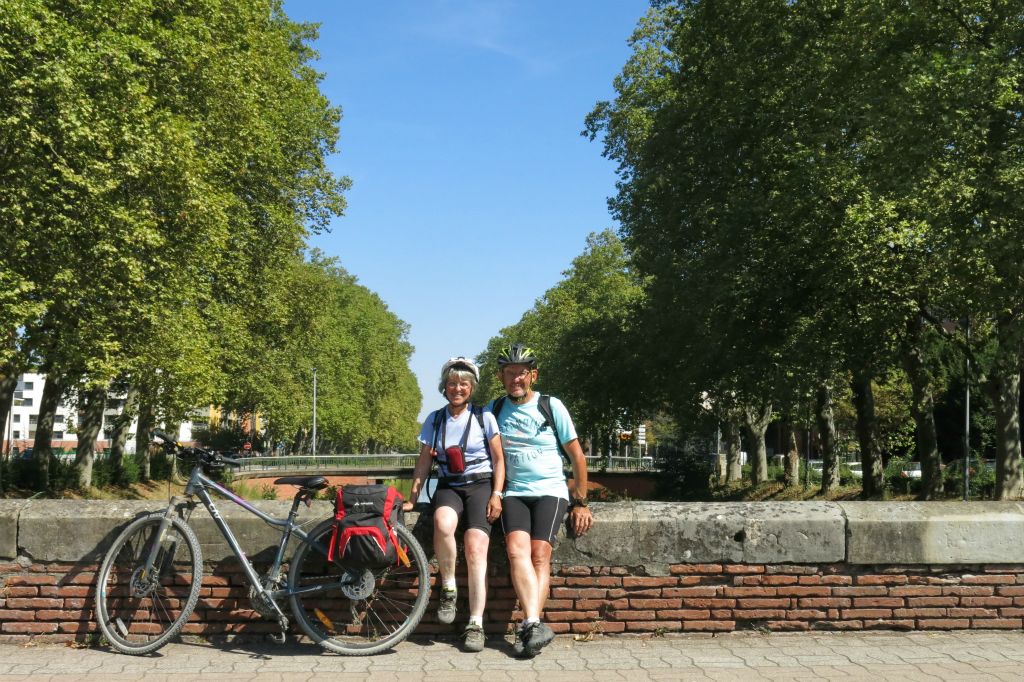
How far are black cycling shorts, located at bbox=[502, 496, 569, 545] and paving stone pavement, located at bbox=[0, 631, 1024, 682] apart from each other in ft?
2.12

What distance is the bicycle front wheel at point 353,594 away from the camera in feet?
19.4

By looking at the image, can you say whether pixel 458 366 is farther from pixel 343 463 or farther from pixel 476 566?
pixel 343 463

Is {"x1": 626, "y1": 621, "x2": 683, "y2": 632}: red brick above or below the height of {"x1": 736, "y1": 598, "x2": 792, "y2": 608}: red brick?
below

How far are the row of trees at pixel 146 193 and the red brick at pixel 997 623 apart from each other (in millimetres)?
15995

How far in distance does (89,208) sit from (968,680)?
17.6 m

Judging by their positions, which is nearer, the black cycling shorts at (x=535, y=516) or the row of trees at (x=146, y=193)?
the black cycling shorts at (x=535, y=516)

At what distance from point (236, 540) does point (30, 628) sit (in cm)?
125

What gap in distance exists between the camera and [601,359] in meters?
31.4

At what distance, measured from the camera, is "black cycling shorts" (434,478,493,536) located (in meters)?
6.04

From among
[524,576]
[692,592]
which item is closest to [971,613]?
[692,592]

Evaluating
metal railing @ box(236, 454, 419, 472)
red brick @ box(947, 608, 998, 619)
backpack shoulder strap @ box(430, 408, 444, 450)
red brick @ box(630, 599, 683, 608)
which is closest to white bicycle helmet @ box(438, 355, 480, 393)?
backpack shoulder strap @ box(430, 408, 444, 450)

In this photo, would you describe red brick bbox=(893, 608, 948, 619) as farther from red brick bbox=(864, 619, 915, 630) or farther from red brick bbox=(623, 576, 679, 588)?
red brick bbox=(623, 576, 679, 588)

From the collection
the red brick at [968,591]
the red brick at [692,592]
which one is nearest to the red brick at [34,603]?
the red brick at [692,592]

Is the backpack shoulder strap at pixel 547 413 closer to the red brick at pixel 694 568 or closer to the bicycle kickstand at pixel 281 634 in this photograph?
the red brick at pixel 694 568
